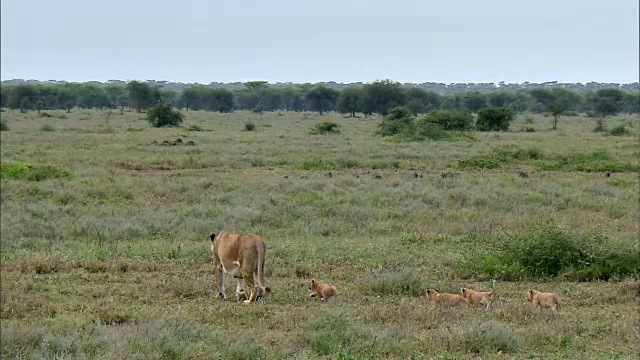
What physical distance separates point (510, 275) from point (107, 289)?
228 inches

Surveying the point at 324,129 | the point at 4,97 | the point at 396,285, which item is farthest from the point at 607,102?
the point at 396,285

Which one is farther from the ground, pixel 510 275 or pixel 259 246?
pixel 259 246

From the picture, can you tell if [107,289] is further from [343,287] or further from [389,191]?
[389,191]

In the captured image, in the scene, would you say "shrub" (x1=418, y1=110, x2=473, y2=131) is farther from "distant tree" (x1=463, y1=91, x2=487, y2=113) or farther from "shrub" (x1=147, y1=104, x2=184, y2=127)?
"distant tree" (x1=463, y1=91, x2=487, y2=113)

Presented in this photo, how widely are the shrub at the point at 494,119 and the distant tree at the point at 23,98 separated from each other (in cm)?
5155

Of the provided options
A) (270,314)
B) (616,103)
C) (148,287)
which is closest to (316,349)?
(270,314)

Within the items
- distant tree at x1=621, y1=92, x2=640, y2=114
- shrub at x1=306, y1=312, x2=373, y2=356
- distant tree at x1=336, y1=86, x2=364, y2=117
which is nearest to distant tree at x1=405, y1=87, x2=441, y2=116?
distant tree at x1=336, y1=86, x2=364, y2=117

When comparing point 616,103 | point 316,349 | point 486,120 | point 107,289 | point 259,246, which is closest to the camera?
point 316,349

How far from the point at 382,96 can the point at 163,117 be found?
34108mm

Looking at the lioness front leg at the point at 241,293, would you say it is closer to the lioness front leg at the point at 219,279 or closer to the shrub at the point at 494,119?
the lioness front leg at the point at 219,279

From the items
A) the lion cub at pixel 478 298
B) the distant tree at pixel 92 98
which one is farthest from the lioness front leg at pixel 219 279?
the distant tree at pixel 92 98

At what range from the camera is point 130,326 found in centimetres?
756

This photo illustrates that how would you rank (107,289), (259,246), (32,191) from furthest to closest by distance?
(32,191) → (107,289) → (259,246)

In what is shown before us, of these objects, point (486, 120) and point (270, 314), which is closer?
point (270, 314)
